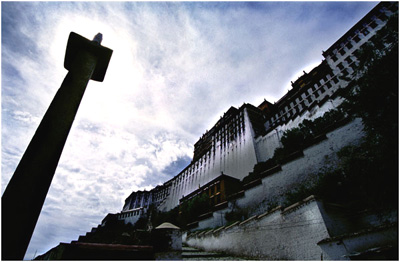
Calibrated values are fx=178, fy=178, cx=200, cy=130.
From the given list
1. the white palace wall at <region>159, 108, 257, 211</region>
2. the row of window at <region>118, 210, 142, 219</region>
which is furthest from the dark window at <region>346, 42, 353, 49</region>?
the row of window at <region>118, 210, 142, 219</region>

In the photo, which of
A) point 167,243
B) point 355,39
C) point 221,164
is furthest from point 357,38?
point 167,243

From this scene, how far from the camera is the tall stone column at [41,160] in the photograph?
5.55 ft

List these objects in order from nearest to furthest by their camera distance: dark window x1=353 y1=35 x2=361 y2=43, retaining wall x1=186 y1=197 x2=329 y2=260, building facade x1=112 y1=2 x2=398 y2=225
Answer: retaining wall x1=186 y1=197 x2=329 y2=260 → building facade x1=112 y1=2 x2=398 y2=225 → dark window x1=353 y1=35 x2=361 y2=43

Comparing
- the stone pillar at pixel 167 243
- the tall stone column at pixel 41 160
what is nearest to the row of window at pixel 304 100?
the stone pillar at pixel 167 243

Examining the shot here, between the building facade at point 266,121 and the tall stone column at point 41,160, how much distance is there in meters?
21.3

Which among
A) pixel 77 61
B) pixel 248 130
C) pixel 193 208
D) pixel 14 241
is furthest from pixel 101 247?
pixel 248 130

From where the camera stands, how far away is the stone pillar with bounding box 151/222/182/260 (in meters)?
4.27

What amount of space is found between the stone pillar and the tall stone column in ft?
10.3

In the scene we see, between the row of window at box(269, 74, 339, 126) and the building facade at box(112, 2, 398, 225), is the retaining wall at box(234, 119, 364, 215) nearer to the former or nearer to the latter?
the building facade at box(112, 2, 398, 225)

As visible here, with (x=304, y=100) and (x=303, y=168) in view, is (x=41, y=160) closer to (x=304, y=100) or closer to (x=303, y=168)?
(x=303, y=168)

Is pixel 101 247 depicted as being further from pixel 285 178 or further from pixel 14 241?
pixel 285 178

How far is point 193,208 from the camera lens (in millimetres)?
16391

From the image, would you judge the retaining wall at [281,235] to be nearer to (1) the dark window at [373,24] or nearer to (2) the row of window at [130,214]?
(1) the dark window at [373,24]

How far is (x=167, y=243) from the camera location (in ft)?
14.6
